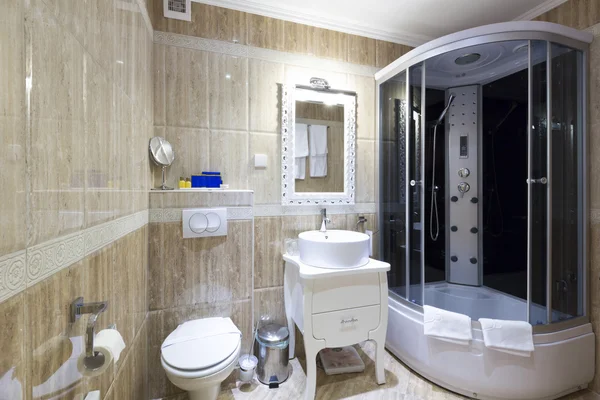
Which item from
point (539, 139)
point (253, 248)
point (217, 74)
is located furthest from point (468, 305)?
point (217, 74)

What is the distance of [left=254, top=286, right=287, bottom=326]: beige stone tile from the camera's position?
6.52 feet

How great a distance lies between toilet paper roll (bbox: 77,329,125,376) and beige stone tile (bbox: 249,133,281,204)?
4.13ft

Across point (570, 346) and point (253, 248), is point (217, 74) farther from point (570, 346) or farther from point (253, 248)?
point (570, 346)

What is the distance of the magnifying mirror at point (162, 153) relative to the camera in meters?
1.71

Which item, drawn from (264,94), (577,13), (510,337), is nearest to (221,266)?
(264,94)

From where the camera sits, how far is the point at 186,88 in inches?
72.5

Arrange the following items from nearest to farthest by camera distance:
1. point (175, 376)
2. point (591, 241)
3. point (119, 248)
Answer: point (119, 248), point (175, 376), point (591, 241)

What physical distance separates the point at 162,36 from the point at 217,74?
398mm

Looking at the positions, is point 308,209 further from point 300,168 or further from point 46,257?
point 46,257

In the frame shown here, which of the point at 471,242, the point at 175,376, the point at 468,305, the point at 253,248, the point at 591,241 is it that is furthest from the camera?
the point at 471,242

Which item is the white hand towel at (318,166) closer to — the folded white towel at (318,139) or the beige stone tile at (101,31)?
the folded white towel at (318,139)

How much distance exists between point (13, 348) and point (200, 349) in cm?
100

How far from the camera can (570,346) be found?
5.31 ft

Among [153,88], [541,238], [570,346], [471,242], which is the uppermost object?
[153,88]
